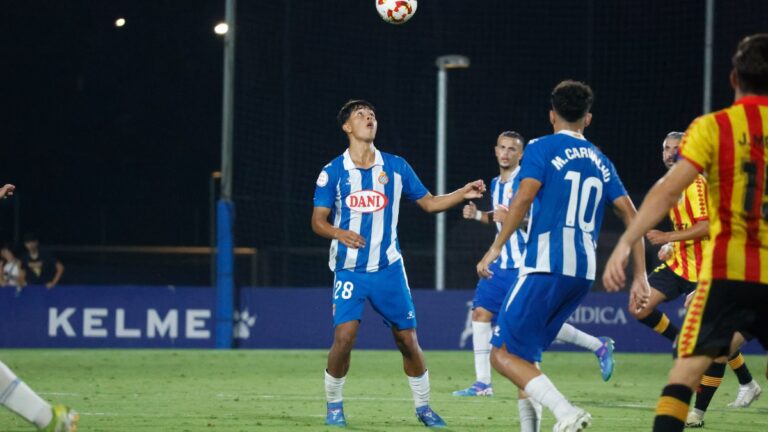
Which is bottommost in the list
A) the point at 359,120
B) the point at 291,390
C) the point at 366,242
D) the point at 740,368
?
the point at 291,390

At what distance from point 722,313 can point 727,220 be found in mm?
422

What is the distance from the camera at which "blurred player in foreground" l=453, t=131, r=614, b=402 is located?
1043 cm

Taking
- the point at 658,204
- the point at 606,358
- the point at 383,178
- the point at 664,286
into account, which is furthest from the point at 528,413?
the point at 606,358

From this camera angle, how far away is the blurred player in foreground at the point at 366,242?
26.6 feet

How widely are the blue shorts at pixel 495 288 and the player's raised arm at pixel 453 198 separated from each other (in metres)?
2.45

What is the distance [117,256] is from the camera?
29391 mm

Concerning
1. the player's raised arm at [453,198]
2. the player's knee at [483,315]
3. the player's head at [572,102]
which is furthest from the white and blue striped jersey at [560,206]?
the player's knee at [483,315]

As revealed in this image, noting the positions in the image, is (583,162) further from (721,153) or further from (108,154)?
(108,154)

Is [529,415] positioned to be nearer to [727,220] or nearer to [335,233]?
[727,220]

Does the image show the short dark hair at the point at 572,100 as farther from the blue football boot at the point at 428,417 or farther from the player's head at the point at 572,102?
the blue football boot at the point at 428,417

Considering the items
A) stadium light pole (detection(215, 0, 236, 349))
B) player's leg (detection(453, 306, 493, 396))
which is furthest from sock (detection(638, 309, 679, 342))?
stadium light pole (detection(215, 0, 236, 349))

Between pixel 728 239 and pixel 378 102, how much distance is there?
2331 centimetres

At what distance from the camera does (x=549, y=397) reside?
5949mm

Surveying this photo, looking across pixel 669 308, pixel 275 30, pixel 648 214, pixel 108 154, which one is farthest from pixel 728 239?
pixel 108 154
